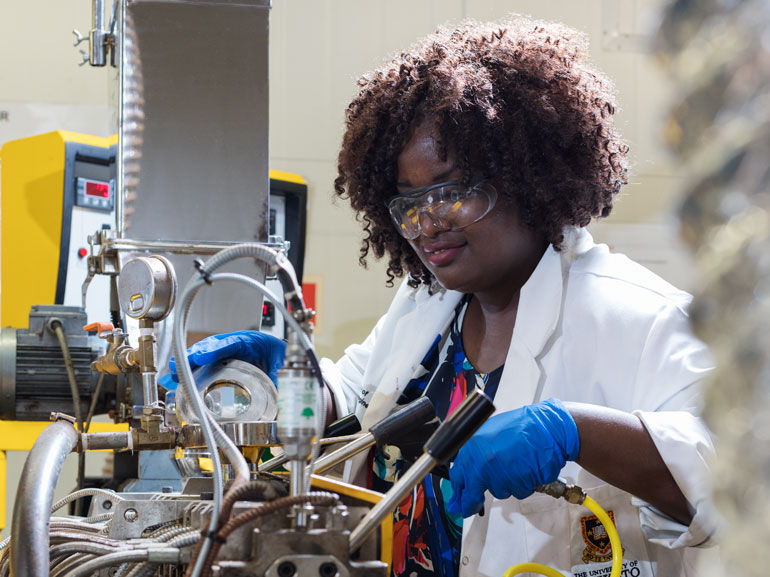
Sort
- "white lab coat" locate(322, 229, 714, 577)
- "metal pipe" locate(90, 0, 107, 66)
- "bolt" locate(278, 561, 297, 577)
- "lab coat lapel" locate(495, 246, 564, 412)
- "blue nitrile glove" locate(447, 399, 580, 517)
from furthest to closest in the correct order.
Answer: "metal pipe" locate(90, 0, 107, 66), "lab coat lapel" locate(495, 246, 564, 412), "white lab coat" locate(322, 229, 714, 577), "blue nitrile glove" locate(447, 399, 580, 517), "bolt" locate(278, 561, 297, 577)

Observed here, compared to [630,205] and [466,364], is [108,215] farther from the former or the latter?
[630,205]

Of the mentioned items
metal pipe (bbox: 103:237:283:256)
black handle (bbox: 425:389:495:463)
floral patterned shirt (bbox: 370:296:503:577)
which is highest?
metal pipe (bbox: 103:237:283:256)

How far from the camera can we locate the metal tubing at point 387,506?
569mm

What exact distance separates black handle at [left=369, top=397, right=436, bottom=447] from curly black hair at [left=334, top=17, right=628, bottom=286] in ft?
1.92

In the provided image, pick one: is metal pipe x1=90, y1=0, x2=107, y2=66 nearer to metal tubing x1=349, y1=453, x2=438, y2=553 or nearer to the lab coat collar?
the lab coat collar

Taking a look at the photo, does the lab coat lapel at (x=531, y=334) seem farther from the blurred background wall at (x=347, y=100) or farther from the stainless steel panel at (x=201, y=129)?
the blurred background wall at (x=347, y=100)

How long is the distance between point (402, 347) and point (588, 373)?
0.40 meters

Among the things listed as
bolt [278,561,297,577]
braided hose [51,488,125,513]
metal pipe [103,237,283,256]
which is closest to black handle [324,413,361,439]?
braided hose [51,488,125,513]

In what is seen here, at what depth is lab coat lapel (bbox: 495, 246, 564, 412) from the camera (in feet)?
4.00

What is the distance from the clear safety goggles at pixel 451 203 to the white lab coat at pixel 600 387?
0.14 meters

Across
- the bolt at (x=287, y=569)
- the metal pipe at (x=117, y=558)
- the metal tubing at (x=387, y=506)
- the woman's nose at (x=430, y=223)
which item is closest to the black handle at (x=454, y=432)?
the metal tubing at (x=387, y=506)

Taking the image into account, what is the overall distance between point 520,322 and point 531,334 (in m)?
0.03

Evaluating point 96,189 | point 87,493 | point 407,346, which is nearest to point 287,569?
point 87,493

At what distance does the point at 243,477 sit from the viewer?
613 mm
